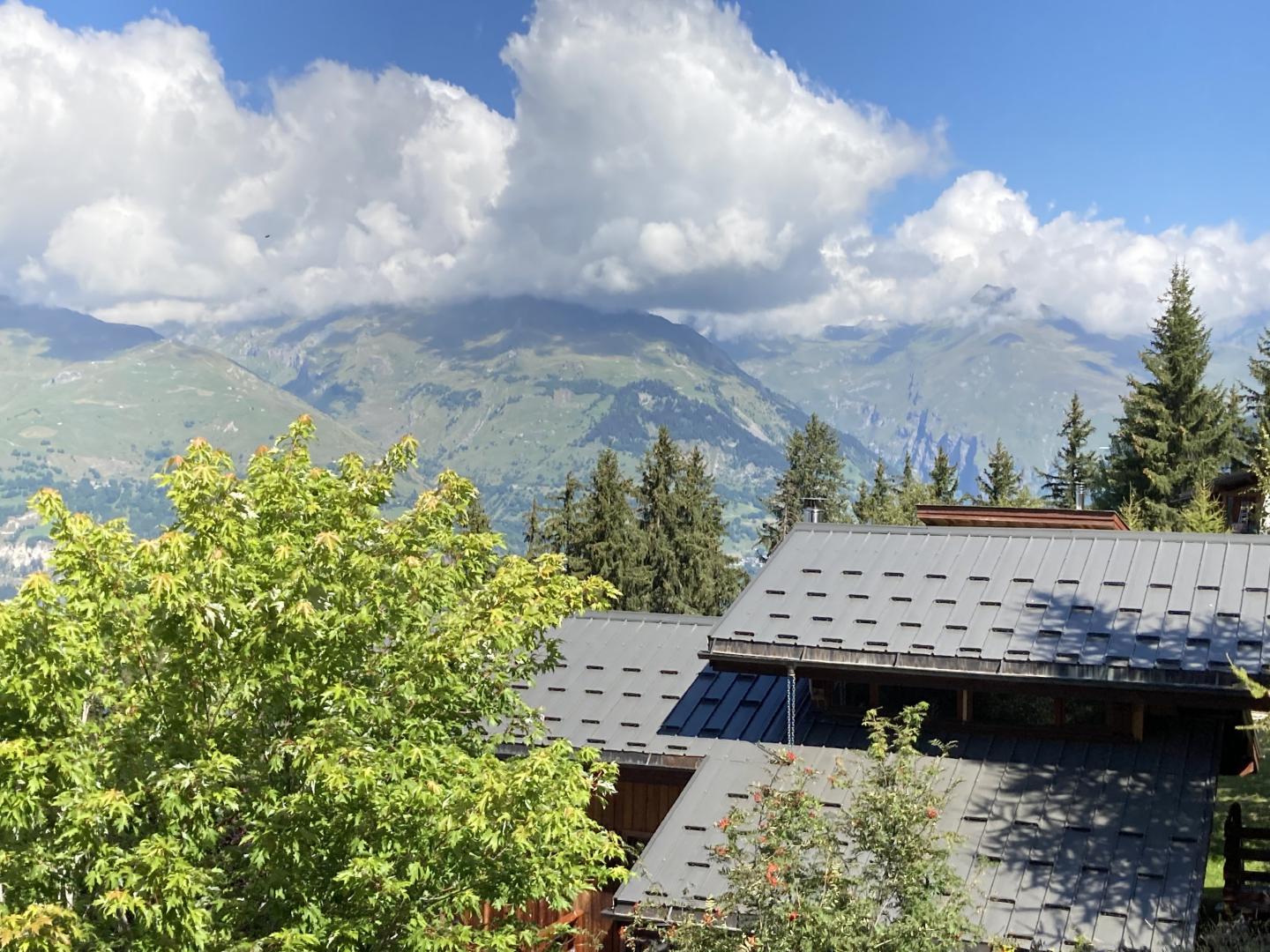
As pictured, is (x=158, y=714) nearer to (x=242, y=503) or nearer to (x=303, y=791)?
(x=303, y=791)

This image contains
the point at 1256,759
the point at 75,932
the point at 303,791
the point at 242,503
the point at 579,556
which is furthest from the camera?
the point at 579,556

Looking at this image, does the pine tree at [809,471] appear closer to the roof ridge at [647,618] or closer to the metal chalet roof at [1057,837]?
the roof ridge at [647,618]

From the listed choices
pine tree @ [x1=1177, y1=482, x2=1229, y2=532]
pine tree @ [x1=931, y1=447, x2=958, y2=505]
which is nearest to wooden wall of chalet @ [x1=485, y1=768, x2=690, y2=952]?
pine tree @ [x1=1177, y1=482, x2=1229, y2=532]

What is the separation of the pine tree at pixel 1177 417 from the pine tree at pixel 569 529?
31112 millimetres

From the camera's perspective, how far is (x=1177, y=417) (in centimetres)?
6184

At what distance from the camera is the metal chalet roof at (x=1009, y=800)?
12883mm

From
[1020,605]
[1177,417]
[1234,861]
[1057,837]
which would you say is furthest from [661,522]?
[1057,837]

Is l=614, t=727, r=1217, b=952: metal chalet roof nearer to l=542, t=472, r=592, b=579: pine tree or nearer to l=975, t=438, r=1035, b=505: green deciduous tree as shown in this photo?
l=542, t=472, r=592, b=579: pine tree

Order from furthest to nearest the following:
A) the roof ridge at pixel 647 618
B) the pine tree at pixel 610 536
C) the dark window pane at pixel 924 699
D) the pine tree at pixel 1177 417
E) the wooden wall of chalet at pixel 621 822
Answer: the pine tree at pixel 610 536 → the pine tree at pixel 1177 417 → the roof ridge at pixel 647 618 → the wooden wall of chalet at pixel 621 822 → the dark window pane at pixel 924 699

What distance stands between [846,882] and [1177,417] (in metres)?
58.3

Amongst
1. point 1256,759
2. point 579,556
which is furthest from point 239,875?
point 579,556

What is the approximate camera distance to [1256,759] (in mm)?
17219

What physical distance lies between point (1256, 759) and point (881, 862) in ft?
30.5

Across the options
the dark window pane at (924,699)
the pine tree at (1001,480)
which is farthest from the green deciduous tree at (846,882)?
the pine tree at (1001,480)
